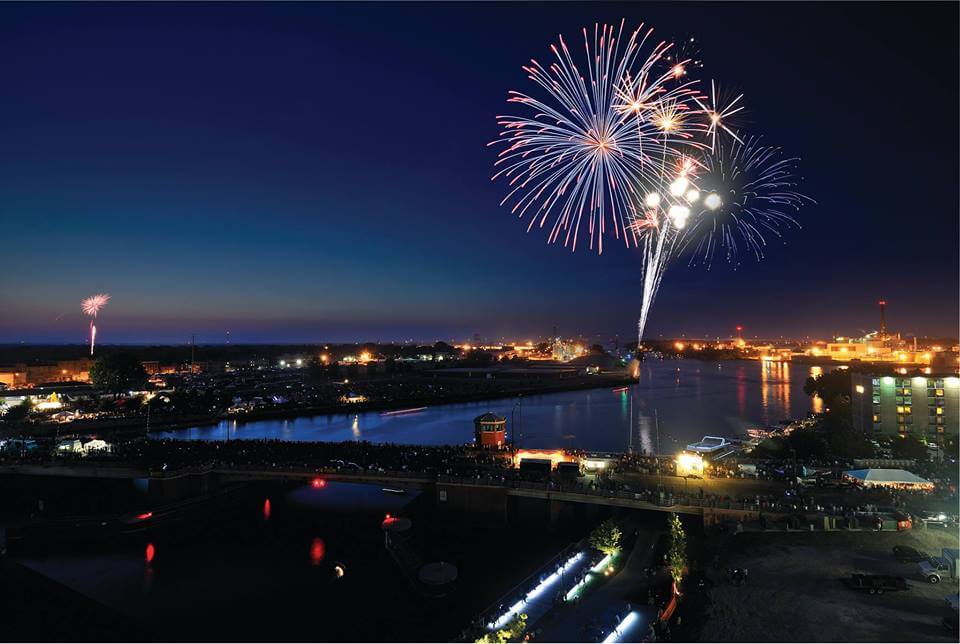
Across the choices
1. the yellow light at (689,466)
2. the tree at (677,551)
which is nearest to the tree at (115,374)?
the yellow light at (689,466)

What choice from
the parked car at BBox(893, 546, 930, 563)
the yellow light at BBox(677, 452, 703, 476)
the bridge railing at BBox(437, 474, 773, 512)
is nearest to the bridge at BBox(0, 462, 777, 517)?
the bridge railing at BBox(437, 474, 773, 512)

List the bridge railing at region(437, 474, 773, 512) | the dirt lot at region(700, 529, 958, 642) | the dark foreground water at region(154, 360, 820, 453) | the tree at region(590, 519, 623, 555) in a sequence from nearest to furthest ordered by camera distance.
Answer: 1. the dirt lot at region(700, 529, 958, 642)
2. the tree at region(590, 519, 623, 555)
3. the bridge railing at region(437, 474, 773, 512)
4. the dark foreground water at region(154, 360, 820, 453)

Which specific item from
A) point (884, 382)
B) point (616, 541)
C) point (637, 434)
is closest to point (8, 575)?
point (616, 541)

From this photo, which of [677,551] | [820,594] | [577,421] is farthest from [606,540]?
[577,421]

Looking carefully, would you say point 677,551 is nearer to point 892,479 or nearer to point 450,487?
point 450,487

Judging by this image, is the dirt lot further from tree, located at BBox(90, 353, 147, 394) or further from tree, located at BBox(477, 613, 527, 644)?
tree, located at BBox(90, 353, 147, 394)

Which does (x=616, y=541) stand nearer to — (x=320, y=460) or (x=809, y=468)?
(x=809, y=468)

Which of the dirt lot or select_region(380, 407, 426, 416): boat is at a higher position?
the dirt lot

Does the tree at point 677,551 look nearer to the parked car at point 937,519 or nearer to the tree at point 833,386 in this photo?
the parked car at point 937,519
